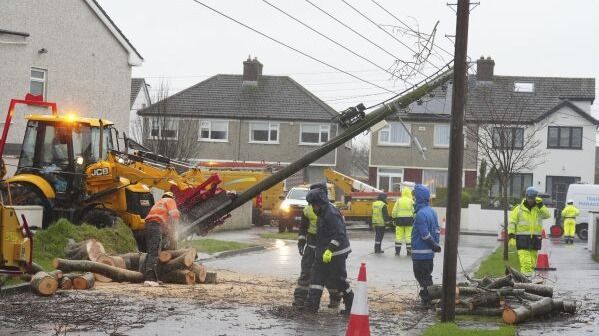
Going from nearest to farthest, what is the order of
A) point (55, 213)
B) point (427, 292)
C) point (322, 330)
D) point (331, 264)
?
1. point (322, 330)
2. point (331, 264)
3. point (427, 292)
4. point (55, 213)

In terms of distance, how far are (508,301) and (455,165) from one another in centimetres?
254

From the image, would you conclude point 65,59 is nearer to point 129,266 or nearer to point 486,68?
point 129,266

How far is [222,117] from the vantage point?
54.0 m

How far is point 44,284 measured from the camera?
483 inches

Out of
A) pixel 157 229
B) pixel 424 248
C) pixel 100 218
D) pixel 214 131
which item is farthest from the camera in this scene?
pixel 214 131

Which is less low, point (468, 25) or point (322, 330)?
point (468, 25)

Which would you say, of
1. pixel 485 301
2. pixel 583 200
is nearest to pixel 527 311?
pixel 485 301

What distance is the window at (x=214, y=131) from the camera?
177ft

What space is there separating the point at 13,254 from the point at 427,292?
19.3ft

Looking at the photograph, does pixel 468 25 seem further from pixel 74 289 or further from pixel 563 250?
pixel 563 250

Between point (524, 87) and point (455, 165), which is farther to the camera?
point (524, 87)

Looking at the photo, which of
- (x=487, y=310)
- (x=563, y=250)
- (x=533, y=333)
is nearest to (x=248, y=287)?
(x=487, y=310)

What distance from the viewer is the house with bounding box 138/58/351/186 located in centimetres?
5347

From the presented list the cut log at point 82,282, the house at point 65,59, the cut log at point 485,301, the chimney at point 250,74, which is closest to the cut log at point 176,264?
the cut log at point 82,282
